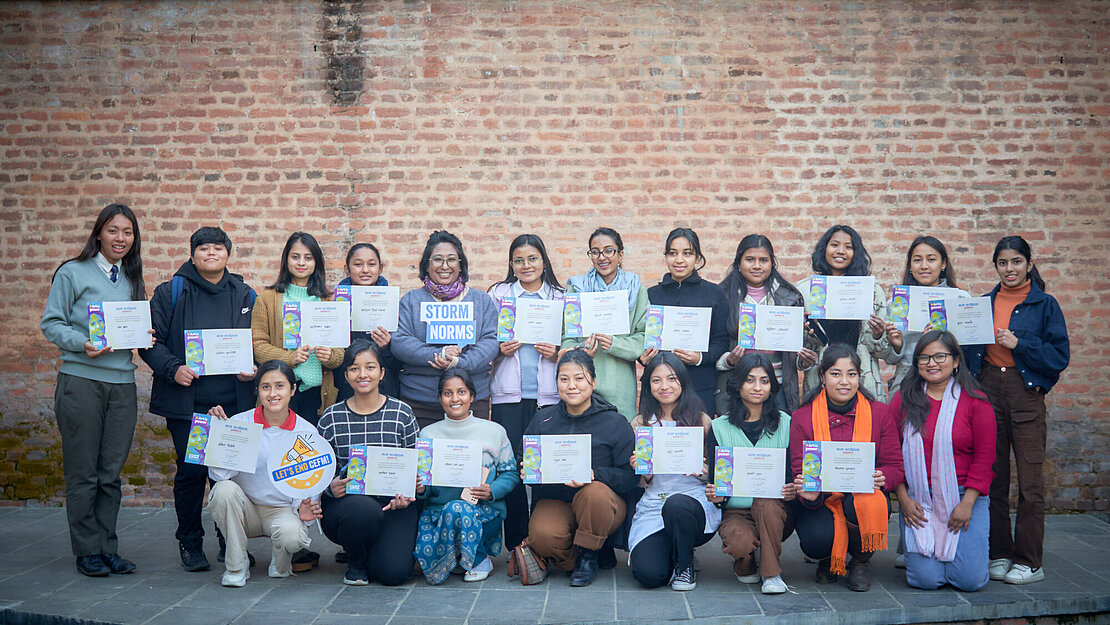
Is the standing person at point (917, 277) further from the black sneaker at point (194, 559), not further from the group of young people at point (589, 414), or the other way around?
the black sneaker at point (194, 559)

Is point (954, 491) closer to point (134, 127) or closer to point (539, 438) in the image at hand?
point (539, 438)

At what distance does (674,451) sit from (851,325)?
148cm

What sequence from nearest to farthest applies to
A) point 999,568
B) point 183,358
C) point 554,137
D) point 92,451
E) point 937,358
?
point 937,358 → point 999,568 → point 92,451 → point 183,358 → point 554,137

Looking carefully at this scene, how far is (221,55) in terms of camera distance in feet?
22.3

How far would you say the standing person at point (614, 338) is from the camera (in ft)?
17.0

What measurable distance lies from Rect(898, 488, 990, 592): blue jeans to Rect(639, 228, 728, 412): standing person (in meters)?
1.37

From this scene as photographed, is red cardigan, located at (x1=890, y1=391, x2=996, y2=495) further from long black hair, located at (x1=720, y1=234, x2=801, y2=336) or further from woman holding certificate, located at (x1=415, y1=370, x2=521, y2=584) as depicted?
woman holding certificate, located at (x1=415, y1=370, x2=521, y2=584)

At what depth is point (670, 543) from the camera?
15.4 ft

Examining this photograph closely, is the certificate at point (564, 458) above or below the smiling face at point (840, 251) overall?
below

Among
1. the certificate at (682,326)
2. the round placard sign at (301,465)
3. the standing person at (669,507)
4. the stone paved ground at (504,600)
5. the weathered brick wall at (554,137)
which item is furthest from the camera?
the weathered brick wall at (554,137)

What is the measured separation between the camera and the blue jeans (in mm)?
4547

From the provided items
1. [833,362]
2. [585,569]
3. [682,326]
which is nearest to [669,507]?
[585,569]

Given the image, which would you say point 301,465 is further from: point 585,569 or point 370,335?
point 585,569

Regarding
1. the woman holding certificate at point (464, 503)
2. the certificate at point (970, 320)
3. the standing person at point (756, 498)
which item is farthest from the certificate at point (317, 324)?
the certificate at point (970, 320)
